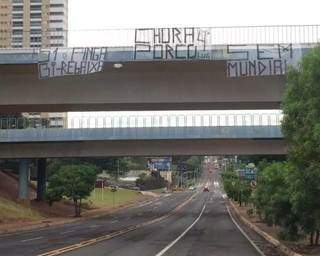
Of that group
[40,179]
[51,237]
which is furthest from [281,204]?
[40,179]

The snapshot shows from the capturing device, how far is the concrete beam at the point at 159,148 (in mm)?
48312

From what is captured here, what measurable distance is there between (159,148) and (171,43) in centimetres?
2423

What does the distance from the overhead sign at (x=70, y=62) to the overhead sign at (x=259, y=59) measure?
5169 mm

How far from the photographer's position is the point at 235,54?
24.8m

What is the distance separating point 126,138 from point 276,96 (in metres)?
22.7

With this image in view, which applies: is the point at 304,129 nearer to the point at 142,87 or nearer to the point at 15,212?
the point at 142,87

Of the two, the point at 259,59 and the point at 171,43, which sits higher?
the point at 171,43

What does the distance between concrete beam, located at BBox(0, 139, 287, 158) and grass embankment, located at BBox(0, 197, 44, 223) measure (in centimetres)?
469

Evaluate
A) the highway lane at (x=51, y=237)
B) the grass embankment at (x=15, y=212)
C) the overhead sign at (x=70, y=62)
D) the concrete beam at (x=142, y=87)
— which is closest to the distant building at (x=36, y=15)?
the grass embankment at (x=15, y=212)

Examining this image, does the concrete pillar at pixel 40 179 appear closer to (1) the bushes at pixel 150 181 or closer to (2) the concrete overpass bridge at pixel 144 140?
(2) the concrete overpass bridge at pixel 144 140

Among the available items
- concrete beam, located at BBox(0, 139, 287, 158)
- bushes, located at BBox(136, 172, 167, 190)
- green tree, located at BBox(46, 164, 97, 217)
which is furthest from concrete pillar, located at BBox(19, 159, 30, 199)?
bushes, located at BBox(136, 172, 167, 190)

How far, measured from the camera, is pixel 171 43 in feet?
82.3

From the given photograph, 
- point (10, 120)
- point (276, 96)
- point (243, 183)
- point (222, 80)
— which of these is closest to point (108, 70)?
point (222, 80)

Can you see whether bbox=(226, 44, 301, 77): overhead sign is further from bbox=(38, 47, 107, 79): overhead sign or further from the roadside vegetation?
the roadside vegetation
